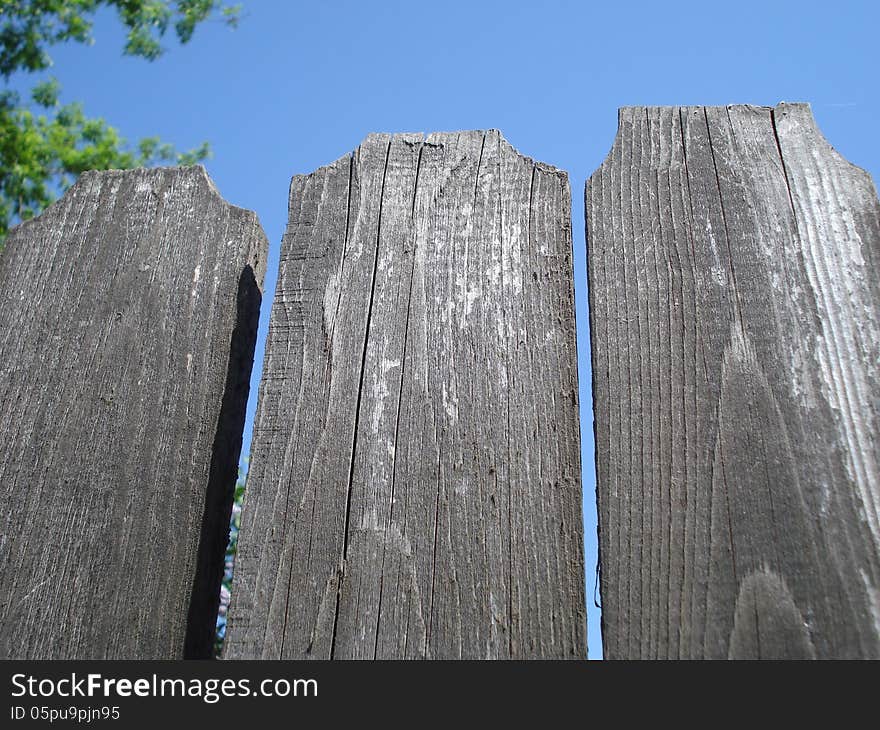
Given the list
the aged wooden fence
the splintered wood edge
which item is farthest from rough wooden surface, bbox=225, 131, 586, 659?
the splintered wood edge

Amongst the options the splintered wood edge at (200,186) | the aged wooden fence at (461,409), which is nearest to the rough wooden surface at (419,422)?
the aged wooden fence at (461,409)

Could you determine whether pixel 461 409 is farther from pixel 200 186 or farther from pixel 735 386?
pixel 200 186

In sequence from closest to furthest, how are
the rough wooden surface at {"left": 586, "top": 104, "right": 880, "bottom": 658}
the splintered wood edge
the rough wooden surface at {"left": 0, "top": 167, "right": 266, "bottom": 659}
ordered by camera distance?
the rough wooden surface at {"left": 586, "top": 104, "right": 880, "bottom": 658} < the rough wooden surface at {"left": 0, "top": 167, "right": 266, "bottom": 659} < the splintered wood edge

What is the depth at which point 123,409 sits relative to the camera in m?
1.61

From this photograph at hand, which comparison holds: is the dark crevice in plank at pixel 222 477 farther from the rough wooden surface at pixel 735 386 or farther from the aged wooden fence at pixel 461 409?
the rough wooden surface at pixel 735 386

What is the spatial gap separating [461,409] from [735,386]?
49cm

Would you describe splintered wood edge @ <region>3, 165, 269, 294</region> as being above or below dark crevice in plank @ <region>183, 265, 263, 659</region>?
above

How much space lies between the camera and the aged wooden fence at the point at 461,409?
1.30 metres

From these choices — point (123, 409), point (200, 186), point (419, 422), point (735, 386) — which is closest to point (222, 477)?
point (123, 409)

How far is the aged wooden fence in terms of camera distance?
130 centimetres

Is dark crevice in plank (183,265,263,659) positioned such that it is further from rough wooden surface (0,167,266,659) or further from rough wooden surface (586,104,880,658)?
rough wooden surface (586,104,880,658)

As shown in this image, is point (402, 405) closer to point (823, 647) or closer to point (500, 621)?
point (500, 621)

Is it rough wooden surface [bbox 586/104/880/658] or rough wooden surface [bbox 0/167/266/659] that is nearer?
rough wooden surface [bbox 586/104/880/658]

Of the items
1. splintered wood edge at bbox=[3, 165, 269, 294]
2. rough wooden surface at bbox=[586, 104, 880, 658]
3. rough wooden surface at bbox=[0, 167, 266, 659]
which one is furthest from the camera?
splintered wood edge at bbox=[3, 165, 269, 294]
